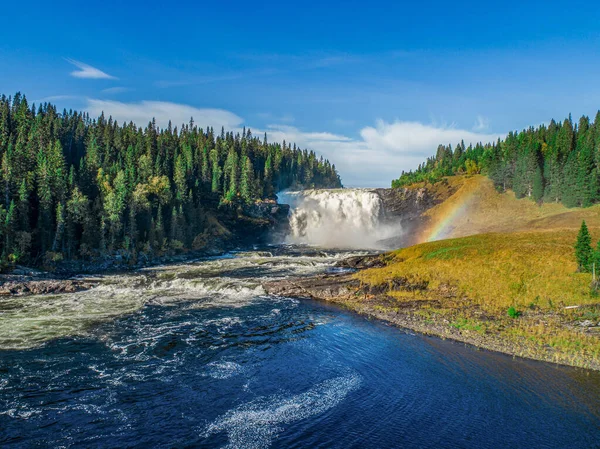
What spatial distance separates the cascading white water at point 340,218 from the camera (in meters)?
129

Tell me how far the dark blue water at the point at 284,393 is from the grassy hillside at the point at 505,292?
3898mm

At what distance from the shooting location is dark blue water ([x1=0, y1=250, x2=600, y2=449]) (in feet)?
62.4

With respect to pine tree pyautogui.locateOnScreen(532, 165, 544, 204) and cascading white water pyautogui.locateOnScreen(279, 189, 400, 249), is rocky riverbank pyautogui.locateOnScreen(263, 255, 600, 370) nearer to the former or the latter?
cascading white water pyautogui.locateOnScreen(279, 189, 400, 249)

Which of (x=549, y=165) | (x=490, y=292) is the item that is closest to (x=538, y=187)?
(x=549, y=165)

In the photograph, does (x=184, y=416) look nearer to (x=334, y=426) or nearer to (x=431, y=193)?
(x=334, y=426)

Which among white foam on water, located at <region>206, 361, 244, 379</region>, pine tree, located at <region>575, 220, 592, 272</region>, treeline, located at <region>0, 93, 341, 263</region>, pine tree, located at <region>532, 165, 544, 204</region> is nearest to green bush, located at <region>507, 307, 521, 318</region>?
pine tree, located at <region>575, 220, 592, 272</region>

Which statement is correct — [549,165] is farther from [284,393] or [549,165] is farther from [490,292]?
[284,393]

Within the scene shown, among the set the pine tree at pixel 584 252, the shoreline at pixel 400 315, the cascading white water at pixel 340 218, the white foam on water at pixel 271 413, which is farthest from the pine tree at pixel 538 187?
the white foam on water at pixel 271 413

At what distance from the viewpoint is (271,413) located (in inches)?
832

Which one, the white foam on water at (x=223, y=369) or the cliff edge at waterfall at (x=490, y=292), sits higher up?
the cliff edge at waterfall at (x=490, y=292)

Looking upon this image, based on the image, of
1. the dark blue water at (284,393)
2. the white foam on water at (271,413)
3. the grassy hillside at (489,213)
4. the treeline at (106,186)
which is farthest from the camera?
the grassy hillside at (489,213)

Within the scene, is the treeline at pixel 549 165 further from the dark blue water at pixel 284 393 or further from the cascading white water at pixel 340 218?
the dark blue water at pixel 284 393

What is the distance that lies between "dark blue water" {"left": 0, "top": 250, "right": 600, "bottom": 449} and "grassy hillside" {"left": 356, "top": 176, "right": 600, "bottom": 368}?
3.90 meters

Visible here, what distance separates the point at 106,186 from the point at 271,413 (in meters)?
83.8
